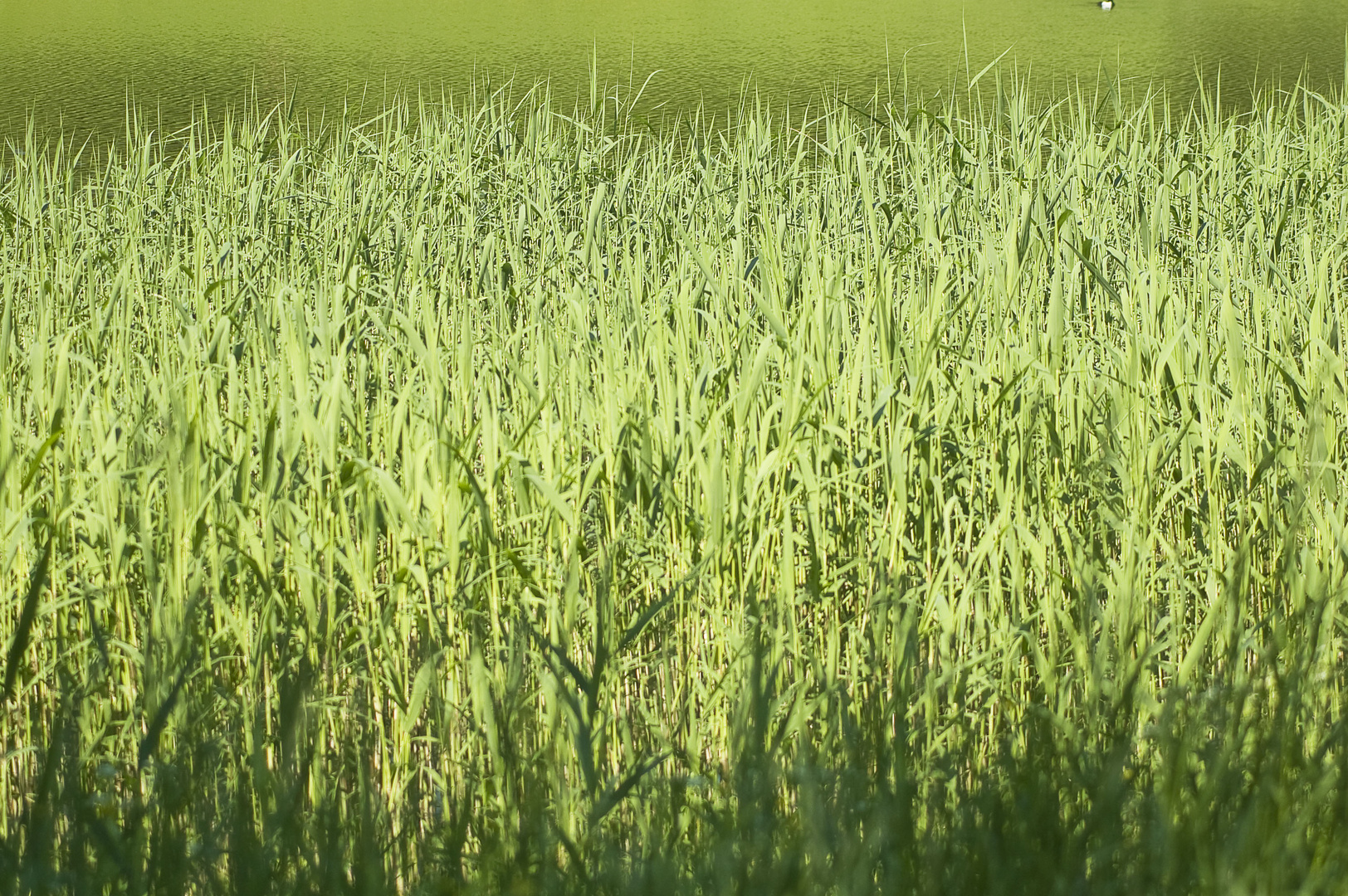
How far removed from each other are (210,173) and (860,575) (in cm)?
376

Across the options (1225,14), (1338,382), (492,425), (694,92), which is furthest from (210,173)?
(1225,14)

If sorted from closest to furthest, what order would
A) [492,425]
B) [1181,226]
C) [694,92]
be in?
[492,425] → [1181,226] → [694,92]

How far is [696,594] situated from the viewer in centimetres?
200

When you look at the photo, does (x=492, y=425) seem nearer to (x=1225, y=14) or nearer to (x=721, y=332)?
(x=721, y=332)

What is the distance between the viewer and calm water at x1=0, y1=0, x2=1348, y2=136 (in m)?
12.5

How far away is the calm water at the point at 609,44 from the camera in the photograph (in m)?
12.5

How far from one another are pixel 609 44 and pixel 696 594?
15486 mm

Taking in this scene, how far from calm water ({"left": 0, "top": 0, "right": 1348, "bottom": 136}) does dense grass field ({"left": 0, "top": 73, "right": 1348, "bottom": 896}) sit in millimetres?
8118

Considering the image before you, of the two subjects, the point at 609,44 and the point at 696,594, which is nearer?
the point at 696,594

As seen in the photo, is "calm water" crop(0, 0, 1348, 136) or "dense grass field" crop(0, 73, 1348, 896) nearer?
"dense grass field" crop(0, 73, 1348, 896)

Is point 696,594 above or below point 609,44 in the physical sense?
below

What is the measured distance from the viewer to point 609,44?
53.4 ft

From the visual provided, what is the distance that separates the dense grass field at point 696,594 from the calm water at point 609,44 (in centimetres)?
812

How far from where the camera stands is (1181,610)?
189cm
